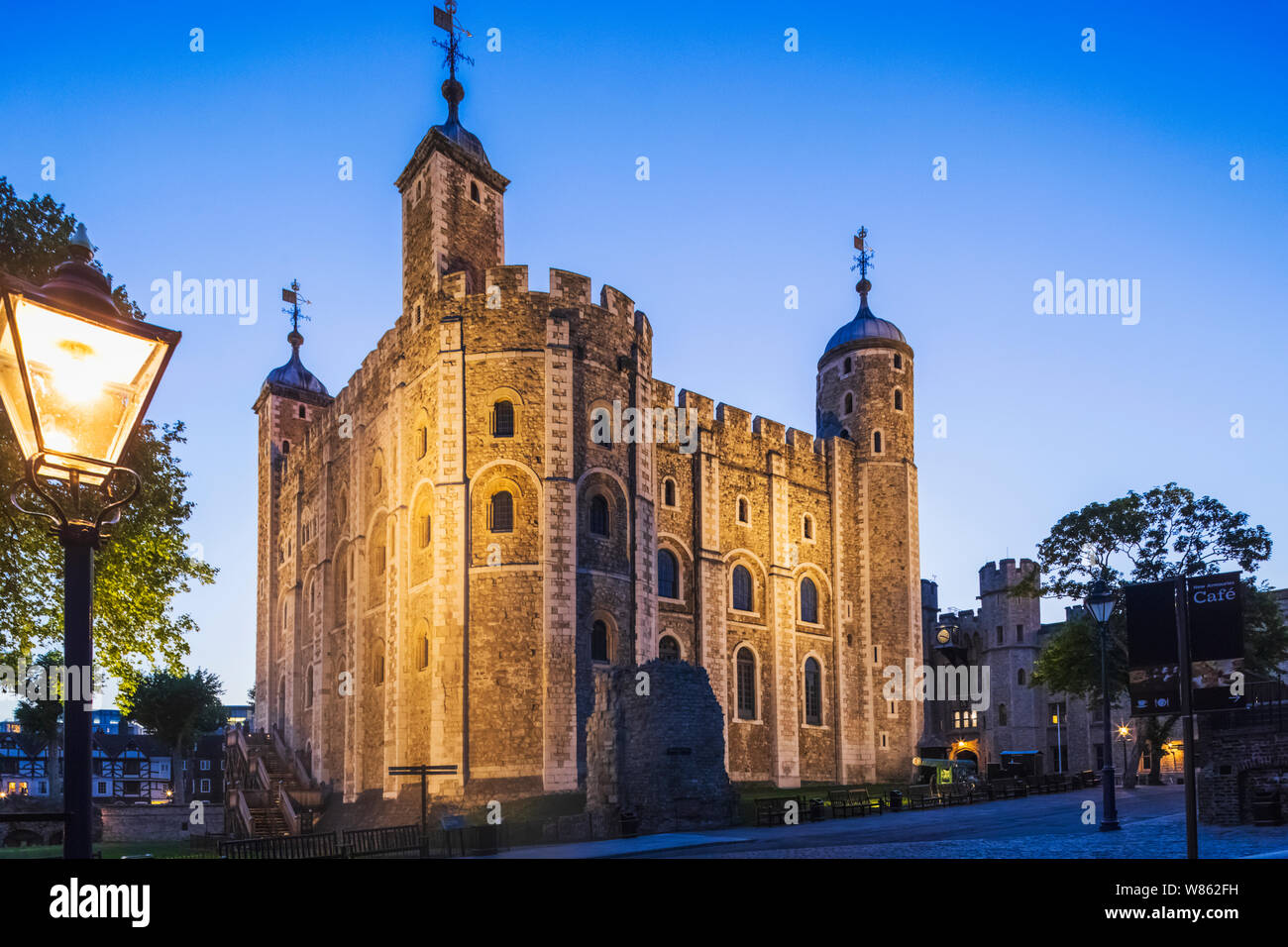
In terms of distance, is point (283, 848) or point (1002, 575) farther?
point (1002, 575)

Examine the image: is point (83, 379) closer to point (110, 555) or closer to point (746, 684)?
point (110, 555)

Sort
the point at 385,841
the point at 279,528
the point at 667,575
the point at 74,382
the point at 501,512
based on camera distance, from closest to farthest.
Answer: the point at 74,382
the point at 385,841
the point at 501,512
the point at 667,575
the point at 279,528

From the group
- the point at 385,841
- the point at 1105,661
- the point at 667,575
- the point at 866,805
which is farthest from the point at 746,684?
the point at 1105,661

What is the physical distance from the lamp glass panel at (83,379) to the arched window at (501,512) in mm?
28299

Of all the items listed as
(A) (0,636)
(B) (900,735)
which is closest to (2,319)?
(A) (0,636)

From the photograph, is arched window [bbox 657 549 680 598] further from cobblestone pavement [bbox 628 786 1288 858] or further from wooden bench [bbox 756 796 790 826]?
cobblestone pavement [bbox 628 786 1288 858]

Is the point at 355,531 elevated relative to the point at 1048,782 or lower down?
elevated

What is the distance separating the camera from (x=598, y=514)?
3356 centimetres

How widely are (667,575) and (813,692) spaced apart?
31.1 feet

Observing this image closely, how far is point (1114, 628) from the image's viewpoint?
115ft

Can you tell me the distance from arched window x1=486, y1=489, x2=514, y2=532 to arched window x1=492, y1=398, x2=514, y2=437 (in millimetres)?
1844

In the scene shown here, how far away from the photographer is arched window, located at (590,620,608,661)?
32312mm
